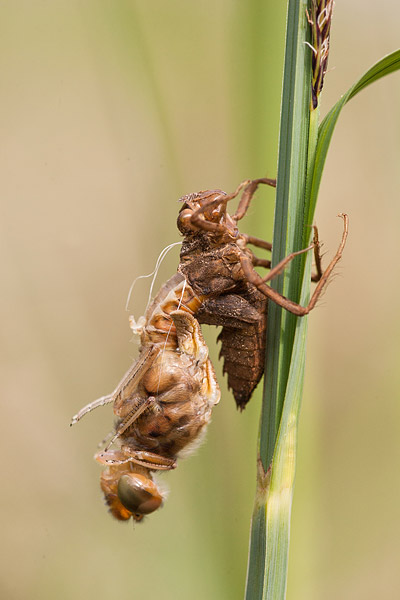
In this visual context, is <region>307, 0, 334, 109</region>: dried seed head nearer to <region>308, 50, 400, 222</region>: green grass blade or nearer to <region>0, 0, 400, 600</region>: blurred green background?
<region>308, 50, 400, 222</region>: green grass blade

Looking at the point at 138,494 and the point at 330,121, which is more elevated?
the point at 330,121

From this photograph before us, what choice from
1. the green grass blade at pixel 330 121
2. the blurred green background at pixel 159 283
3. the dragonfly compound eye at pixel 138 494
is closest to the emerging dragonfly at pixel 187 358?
the dragonfly compound eye at pixel 138 494

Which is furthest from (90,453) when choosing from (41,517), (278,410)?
(278,410)

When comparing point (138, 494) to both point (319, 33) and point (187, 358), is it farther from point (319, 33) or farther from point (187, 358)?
point (319, 33)

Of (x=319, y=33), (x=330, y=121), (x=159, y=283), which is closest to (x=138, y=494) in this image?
(x=159, y=283)

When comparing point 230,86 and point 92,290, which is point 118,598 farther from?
point 230,86

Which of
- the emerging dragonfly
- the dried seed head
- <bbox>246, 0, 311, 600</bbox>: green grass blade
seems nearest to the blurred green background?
the emerging dragonfly
